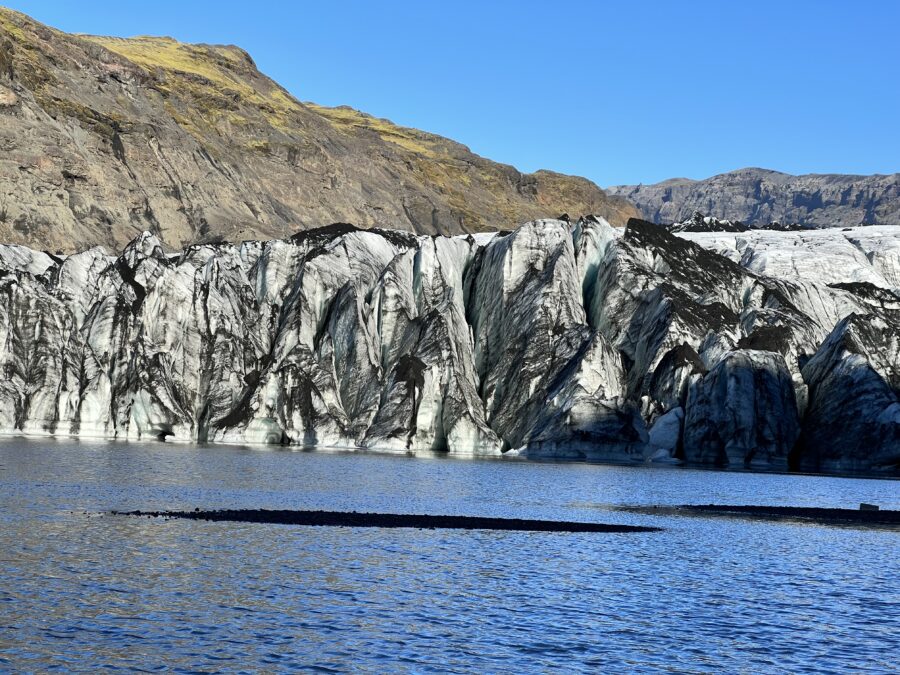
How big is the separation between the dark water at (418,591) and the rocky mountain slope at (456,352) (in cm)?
5351

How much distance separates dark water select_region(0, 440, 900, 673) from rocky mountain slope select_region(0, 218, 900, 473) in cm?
5351

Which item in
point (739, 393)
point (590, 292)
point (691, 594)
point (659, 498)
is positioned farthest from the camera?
point (590, 292)

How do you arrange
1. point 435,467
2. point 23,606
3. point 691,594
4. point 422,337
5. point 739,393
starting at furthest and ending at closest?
point 422,337 → point 739,393 → point 435,467 → point 691,594 → point 23,606

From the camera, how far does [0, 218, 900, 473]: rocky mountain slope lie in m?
113

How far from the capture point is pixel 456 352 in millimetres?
122750

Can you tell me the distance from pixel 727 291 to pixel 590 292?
692 inches

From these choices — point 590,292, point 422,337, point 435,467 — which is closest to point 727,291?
point 590,292

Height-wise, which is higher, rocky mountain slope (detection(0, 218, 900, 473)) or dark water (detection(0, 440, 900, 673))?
rocky mountain slope (detection(0, 218, 900, 473))

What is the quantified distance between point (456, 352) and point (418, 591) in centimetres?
8925

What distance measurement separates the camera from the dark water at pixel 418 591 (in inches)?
1026

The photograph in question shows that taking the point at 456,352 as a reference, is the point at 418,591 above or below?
below

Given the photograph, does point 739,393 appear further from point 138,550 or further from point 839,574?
point 138,550

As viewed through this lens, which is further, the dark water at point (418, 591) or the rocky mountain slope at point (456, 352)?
the rocky mountain slope at point (456, 352)

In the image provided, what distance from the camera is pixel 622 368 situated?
12444 centimetres
